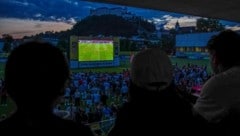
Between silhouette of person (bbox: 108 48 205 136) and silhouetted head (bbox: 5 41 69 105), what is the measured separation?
0.39 metres

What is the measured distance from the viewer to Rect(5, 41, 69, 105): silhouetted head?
0.80 metres

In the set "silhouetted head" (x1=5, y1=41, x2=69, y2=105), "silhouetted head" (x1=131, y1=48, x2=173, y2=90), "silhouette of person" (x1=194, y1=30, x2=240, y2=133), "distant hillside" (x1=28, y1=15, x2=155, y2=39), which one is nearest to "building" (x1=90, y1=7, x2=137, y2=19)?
"distant hillside" (x1=28, y1=15, x2=155, y2=39)

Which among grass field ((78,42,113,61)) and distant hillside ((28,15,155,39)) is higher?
distant hillside ((28,15,155,39))

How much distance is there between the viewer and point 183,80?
930cm

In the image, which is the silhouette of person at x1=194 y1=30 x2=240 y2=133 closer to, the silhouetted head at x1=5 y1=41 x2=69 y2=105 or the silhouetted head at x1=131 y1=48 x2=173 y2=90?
the silhouetted head at x1=131 y1=48 x2=173 y2=90

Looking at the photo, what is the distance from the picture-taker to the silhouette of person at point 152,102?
114 centimetres

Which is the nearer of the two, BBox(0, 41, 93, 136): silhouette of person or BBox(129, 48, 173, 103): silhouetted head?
BBox(0, 41, 93, 136): silhouette of person

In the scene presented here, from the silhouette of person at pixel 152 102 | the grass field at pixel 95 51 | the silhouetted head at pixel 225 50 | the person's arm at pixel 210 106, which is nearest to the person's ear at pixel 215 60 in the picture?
the silhouetted head at pixel 225 50

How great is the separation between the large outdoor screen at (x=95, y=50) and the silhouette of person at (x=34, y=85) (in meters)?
9.03

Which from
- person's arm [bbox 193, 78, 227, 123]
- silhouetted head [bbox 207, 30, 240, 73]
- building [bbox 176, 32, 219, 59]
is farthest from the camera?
building [bbox 176, 32, 219, 59]

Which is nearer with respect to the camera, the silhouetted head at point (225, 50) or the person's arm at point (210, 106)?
the person's arm at point (210, 106)

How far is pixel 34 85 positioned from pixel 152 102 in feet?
1.54

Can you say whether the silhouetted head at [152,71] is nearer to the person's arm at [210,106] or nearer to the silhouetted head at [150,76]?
the silhouetted head at [150,76]

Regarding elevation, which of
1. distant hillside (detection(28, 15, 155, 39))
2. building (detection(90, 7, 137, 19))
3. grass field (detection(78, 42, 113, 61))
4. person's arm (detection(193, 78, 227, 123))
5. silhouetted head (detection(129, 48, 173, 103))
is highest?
building (detection(90, 7, 137, 19))
